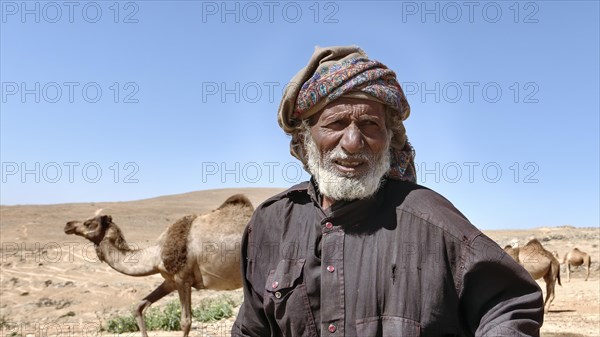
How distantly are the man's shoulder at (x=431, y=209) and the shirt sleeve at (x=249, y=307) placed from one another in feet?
2.31

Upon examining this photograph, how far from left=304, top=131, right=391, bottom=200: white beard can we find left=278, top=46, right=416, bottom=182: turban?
0.11 meters

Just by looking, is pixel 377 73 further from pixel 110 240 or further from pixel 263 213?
pixel 110 240

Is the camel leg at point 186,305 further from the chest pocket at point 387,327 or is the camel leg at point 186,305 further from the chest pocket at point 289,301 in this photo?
the chest pocket at point 387,327

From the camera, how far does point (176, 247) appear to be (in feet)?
31.4

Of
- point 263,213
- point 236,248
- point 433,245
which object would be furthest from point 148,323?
point 433,245

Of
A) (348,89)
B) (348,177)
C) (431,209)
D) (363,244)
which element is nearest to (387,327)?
(363,244)

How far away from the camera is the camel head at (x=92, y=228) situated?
10469mm

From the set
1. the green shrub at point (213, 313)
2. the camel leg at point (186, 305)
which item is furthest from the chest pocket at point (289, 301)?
the green shrub at point (213, 313)

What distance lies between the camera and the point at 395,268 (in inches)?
92.4

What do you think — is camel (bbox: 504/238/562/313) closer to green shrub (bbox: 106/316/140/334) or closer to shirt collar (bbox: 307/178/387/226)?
green shrub (bbox: 106/316/140/334)

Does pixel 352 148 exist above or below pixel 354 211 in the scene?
above

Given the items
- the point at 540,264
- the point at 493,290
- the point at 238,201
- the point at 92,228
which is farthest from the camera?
the point at 540,264

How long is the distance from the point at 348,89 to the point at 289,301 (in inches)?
35.8

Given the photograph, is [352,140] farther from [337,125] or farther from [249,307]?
[249,307]
